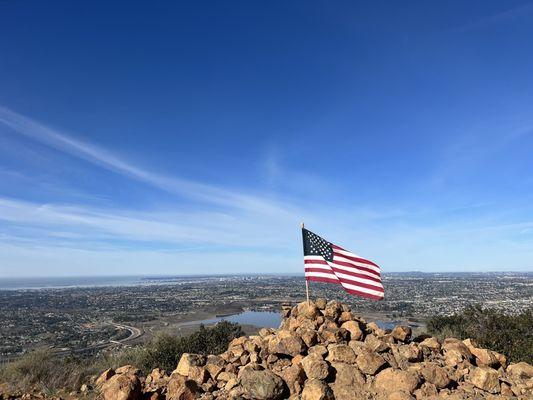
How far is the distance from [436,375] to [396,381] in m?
1.11

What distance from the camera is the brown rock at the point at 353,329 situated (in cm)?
1278

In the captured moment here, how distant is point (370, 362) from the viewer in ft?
36.7

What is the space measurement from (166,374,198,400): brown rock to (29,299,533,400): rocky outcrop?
0.02 m

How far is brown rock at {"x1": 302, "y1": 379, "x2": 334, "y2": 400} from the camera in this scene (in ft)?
33.6

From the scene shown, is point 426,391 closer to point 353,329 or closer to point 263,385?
point 353,329

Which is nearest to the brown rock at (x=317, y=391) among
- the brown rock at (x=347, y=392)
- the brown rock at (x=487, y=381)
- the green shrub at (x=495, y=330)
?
the brown rock at (x=347, y=392)

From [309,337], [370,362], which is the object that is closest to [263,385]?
[309,337]

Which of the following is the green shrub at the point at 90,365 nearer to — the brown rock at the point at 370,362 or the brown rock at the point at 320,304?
the brown rock at the point at 320,304

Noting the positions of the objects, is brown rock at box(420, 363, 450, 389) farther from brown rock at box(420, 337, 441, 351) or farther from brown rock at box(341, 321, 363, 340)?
brown rock at box(341, 321, 363, 340)

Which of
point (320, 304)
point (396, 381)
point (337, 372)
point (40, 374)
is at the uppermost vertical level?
point (320, 304)

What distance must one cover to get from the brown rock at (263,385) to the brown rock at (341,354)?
181 cm

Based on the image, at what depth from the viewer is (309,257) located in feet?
48.5

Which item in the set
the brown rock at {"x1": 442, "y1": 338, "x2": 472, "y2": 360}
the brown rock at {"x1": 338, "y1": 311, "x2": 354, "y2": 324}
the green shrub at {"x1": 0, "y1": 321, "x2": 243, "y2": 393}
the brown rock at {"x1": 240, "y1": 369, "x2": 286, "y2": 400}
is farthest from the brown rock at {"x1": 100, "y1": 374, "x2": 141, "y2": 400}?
the brown rock at {"x1": 442, "y1": 338, "x2": 472, "y2": 360}

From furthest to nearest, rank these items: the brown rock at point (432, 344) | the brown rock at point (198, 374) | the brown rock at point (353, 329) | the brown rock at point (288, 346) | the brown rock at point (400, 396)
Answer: the brown rock at point (353, 329), the brown rock at point (432, 344), the brown rock at point (288, 346), the brown rock at point (198, 374), the brown rock at point (400, 396)
